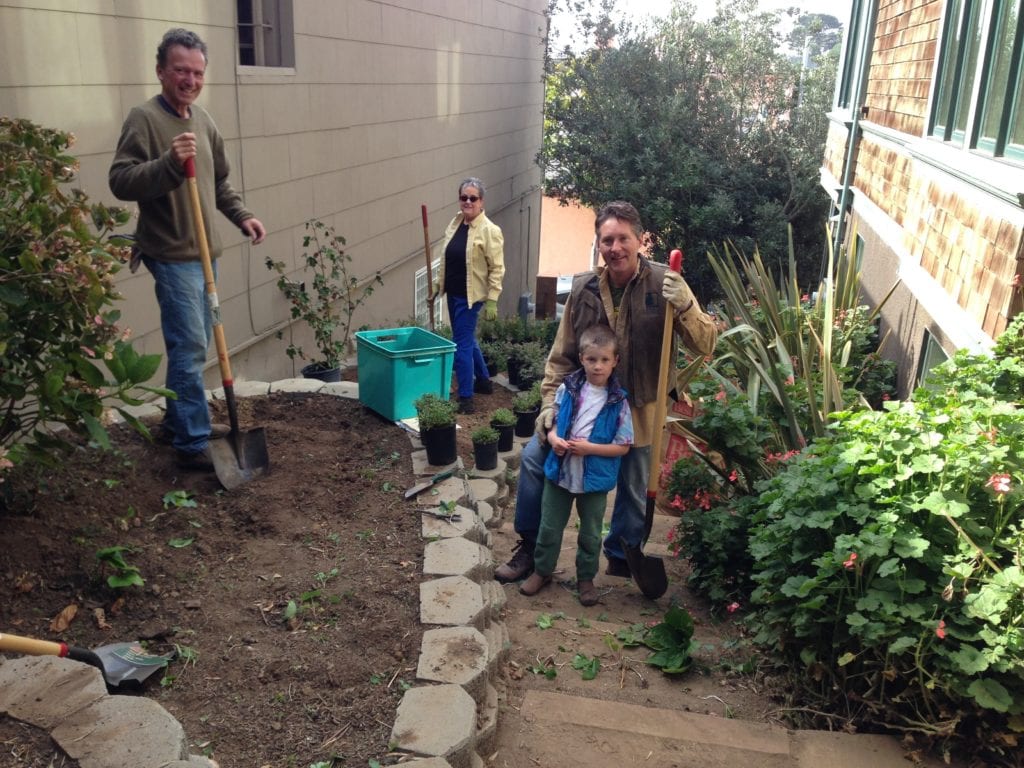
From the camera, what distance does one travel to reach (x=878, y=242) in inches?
293

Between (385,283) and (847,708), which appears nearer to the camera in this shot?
(847,708)

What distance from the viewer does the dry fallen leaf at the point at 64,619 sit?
2977 millimetres

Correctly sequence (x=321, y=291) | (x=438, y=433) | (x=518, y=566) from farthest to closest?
(x=321, y=291), (x=438, y=433), (x=518, y=566)

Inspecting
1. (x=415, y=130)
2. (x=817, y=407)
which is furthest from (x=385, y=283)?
(x=817, y=407)

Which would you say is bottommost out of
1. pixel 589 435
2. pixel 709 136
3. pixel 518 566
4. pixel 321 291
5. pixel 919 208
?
pixel 518 566

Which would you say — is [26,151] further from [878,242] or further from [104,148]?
[878,242]

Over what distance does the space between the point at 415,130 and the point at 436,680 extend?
8321 mm

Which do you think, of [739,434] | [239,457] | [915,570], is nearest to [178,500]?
[239,457]

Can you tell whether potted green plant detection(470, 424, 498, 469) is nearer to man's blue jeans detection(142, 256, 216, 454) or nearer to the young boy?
the young boy

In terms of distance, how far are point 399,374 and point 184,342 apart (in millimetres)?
1422

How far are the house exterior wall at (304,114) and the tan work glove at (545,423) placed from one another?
2.61m

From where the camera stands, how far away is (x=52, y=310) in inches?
109

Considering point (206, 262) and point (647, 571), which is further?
point (647, 571)

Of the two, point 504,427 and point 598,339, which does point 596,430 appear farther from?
point 504,427
